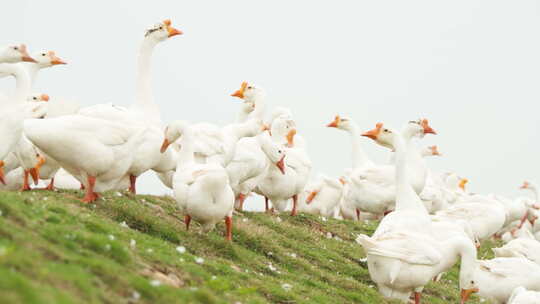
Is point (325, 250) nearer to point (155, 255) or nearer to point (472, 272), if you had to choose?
point (472, 272)

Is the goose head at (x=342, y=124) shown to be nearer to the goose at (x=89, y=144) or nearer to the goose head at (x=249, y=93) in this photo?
the goose head at (x=249, y=93)

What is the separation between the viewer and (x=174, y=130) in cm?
1536

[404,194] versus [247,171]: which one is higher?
[404,194]

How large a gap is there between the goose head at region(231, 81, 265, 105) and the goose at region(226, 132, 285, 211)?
289 centimetres

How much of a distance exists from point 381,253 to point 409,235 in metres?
0.80

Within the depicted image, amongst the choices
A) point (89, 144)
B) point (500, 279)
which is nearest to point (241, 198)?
point (500, 279)

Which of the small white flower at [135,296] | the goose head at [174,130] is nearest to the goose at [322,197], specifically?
the goose head at [174,130]

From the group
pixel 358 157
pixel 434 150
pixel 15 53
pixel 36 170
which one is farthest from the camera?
pixel 434 150

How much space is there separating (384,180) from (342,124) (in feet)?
14.9

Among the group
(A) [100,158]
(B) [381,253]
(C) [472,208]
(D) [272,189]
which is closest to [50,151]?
(A) [100,158]

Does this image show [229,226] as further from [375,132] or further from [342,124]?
[342,124]

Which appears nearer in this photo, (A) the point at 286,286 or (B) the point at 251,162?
(A) the point at 286,286

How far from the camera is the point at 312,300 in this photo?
1252 cm

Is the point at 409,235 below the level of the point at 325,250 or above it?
above
